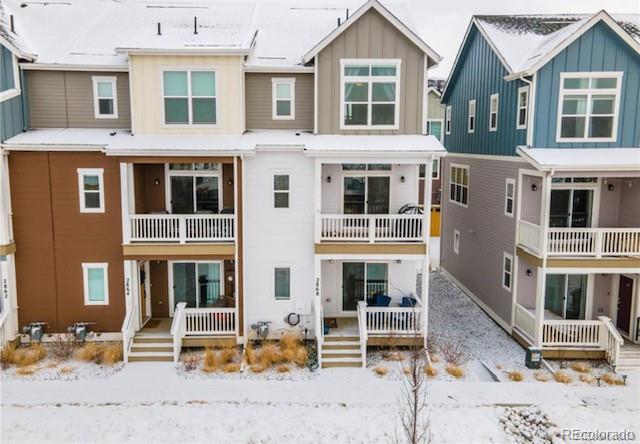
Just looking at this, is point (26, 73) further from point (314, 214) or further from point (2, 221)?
point (314, 214)

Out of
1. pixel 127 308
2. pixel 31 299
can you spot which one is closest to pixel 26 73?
pixel 31 299

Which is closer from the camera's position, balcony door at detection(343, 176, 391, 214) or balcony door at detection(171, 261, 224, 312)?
balcony door at detection(343, 176, 391, 214)

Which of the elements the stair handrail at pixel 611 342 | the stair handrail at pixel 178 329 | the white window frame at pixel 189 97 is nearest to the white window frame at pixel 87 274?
the stair handrail at pixel 178 329

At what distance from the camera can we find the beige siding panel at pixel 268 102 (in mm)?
17000

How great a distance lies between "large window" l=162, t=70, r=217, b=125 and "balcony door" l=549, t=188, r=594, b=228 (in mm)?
12316

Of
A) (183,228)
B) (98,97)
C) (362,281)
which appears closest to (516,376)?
(362,281)

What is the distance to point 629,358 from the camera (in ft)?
51.1

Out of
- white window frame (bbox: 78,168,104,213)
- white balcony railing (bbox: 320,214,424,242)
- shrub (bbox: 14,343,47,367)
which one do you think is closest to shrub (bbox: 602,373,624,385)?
white balcony railing (bbox: 320,214,424,242)

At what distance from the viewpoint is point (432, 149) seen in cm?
1526

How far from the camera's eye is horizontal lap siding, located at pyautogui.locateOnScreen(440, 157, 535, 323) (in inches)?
728

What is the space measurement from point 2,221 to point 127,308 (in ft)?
15.3

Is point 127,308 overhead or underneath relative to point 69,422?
overhead

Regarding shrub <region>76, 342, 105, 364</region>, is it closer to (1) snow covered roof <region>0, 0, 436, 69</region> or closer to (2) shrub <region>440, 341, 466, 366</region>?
(1) snow covered roof <region>0, 0, 436, 69</region>

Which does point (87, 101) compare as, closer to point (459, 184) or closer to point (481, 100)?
point (481, 100)
